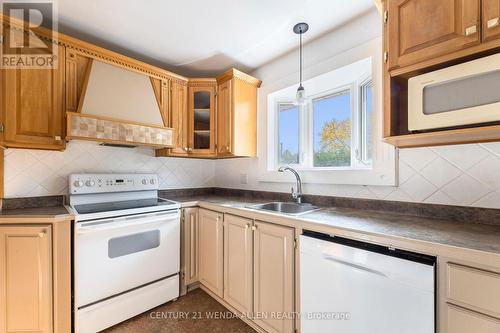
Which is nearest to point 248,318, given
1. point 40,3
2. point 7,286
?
point 7,286

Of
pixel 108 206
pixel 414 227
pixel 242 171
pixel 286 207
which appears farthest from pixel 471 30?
pixel 108 206

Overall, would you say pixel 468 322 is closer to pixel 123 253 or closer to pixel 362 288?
pixel 362 288

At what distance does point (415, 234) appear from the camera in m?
1.03

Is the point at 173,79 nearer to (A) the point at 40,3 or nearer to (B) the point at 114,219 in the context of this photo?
(A) the point at 40,3

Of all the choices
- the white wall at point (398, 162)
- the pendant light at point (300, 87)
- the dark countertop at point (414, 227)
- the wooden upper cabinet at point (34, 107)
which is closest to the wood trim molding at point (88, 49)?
the wooden upper cabinet at point (34, 107)

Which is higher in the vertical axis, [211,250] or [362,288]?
[362,288]

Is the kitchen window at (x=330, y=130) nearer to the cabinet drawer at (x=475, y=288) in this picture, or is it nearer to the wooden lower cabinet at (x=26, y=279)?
the cabinet drawer at (x=475, y=288)

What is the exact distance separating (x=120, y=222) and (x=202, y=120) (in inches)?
54.1

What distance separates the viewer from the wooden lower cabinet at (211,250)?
197 centimetres

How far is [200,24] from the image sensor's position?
182 cm

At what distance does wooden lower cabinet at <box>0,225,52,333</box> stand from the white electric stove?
0.52 ft

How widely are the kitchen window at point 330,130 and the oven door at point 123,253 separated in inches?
53.1

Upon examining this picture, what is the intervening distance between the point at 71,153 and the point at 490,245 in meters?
2.83

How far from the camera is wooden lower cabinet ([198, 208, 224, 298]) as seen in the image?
1.97m
